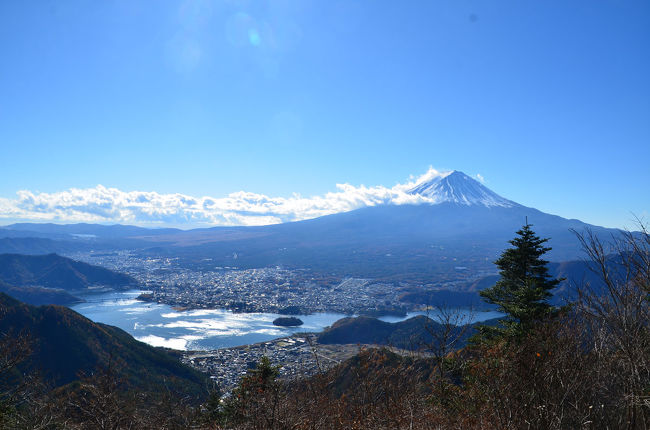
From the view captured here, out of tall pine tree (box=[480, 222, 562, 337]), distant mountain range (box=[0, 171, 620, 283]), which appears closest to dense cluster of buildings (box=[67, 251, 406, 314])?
distant mountain range (box=[0, 171, 620, 283])

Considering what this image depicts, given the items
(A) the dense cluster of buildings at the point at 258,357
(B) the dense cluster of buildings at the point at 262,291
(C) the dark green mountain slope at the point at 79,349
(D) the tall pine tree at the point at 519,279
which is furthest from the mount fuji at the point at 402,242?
(D) the tall pine tree at the point at 519,279

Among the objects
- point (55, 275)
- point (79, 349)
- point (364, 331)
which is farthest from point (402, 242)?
point (79, 349)

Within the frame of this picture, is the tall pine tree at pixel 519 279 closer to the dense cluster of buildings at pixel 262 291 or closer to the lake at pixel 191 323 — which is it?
the lake at pixel 191 323

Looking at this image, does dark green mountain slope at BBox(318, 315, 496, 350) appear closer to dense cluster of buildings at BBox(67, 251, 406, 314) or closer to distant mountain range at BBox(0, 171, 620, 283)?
dense cluster of buildings at BBox(67, 251, 406, 314)

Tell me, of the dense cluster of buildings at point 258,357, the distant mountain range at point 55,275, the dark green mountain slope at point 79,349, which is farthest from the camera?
the distant mountain range at point 55,275

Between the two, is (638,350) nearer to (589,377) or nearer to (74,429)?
(589,377)

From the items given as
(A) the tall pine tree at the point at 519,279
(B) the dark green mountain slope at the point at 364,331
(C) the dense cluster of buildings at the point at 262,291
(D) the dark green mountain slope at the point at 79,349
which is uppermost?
(A) the tall pine tree at the point at 519,279
